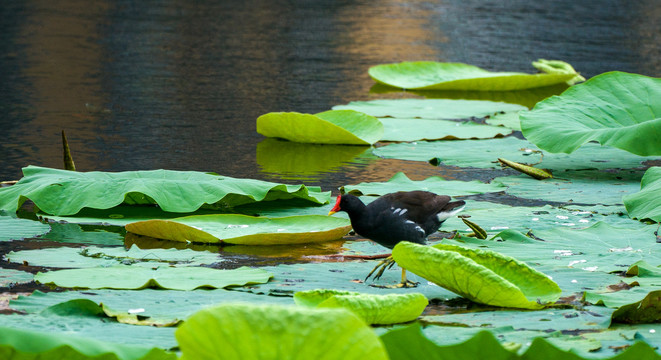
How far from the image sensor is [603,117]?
4.14 metres

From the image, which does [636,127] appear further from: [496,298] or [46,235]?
[46,235]

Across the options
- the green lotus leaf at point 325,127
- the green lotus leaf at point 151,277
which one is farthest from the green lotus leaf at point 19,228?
the green lotus leaf at point 325,127

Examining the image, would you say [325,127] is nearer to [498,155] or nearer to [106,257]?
[498,155]

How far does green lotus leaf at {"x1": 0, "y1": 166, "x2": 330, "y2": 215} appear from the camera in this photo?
3.19 meters

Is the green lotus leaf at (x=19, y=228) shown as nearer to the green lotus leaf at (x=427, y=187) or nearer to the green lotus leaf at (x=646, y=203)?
the green lotus leaf at (x=427, y=187)

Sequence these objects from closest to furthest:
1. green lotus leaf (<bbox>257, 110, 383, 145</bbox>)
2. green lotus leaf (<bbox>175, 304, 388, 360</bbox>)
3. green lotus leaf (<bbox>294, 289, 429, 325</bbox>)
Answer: green lotus leaf (<bbox>175, 304, 388, 360</bbox>)
green lotus leaf (<bbox>294, 289, 429, 325</bbox>)
green lotus leaf (<bbox>257, 110, 383, 145</bbox>)

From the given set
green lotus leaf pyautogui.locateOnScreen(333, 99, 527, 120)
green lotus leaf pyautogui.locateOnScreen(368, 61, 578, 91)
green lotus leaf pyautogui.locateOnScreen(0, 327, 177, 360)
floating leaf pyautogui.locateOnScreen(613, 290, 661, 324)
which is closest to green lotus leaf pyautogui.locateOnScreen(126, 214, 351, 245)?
Answer: floating leaf pyautogui.locateOnScreen(613, 290, 661, 324)

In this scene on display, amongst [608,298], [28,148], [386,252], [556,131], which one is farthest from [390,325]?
[28,148]

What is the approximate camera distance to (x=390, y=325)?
2035 mm

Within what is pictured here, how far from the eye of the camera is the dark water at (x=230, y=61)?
4.64 meters

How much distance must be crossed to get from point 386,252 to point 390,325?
3.29 feet

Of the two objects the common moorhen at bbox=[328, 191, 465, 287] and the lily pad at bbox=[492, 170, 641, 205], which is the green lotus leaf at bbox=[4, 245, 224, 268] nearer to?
the common moorhen at bbox=[328, 191, 465, 287]

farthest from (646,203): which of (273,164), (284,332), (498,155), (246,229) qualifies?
(284,332)

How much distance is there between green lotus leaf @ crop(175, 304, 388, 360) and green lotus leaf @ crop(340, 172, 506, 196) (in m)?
2.43
